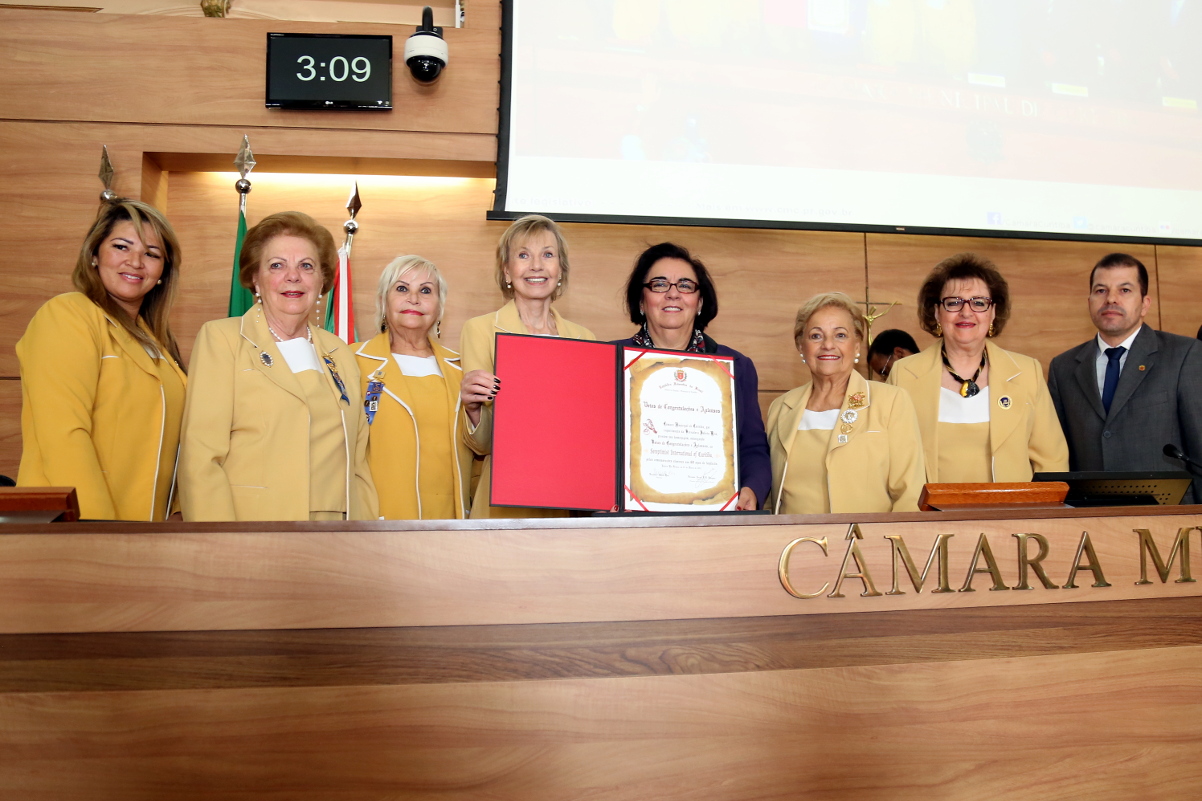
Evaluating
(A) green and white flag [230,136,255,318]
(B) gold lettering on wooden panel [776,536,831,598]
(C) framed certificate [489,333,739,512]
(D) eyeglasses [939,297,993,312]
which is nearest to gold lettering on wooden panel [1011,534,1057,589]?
(B) gold lettering on wooden panel [776,536,831,598]

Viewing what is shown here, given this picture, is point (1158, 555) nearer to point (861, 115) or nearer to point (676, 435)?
point (676, 435)

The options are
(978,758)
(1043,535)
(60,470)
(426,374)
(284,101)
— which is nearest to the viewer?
(978,758)

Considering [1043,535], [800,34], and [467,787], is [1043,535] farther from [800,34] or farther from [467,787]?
[800,34]

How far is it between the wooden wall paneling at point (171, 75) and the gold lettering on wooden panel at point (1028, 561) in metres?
2.94

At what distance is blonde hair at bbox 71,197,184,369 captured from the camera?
2.27 m

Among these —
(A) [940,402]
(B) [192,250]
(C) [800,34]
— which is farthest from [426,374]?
(C) [800,34]

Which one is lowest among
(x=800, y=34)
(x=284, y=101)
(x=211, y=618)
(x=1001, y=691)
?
(x=1001, y=691)

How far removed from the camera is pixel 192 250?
13.0ft

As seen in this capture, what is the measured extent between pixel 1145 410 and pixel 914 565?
1891 mm

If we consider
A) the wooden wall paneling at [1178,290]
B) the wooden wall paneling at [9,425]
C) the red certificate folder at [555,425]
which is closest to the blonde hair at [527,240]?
the red certificate folder at [555,425]

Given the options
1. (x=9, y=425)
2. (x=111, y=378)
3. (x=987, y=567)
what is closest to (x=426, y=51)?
(x=111, y=378)

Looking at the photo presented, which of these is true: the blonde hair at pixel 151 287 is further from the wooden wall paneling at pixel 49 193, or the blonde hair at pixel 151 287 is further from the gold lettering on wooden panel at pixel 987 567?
the gold lettering on wooden panel at pixel 987 567

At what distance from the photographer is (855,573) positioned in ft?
5.45

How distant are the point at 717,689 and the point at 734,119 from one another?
9.86 ft
